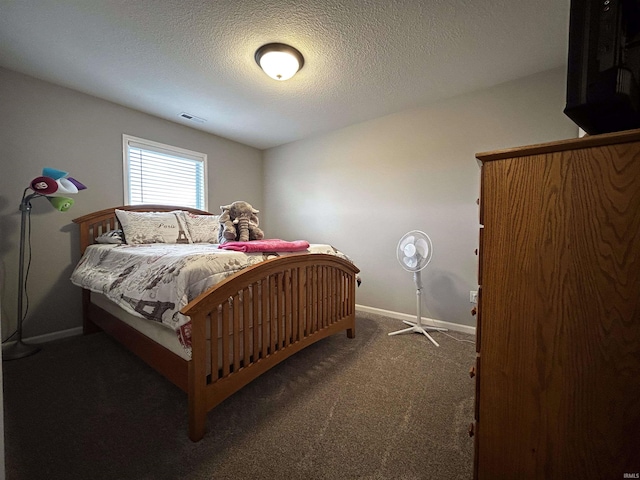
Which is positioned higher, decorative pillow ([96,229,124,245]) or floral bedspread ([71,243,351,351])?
decorative pillow ([96,229,124,245])

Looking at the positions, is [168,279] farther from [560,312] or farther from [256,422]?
[560,312]

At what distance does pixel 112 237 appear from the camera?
7.66 ft

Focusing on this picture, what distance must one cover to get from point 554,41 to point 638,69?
163 cm

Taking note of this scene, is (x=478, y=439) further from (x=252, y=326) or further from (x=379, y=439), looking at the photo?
(x=252, y=326)

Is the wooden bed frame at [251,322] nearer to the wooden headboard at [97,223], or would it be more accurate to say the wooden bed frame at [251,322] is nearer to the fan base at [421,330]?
the wooden headboard at [97,223]

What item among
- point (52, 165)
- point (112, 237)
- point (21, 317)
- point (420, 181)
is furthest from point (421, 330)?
point (52, 165)

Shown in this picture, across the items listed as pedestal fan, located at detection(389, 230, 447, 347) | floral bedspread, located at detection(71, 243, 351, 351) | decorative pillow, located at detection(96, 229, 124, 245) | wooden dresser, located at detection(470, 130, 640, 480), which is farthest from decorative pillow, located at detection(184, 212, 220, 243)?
wooden dresser, located at detection(470, 130, 640, 480)

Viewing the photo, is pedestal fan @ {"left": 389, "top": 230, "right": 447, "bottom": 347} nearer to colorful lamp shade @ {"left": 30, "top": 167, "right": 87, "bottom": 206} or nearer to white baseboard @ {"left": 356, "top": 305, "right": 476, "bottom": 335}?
white baseboard @ {"left": 356, "top": 305, "right": 476, "bottom": 335}

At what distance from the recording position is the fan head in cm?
231

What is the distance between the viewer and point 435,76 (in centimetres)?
218

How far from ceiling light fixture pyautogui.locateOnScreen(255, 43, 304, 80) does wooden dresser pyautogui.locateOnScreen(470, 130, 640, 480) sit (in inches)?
66.7

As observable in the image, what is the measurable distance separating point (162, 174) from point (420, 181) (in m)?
3.04

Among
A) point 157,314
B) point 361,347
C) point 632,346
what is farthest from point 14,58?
point 632,346

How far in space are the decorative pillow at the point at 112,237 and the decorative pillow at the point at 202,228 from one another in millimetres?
614
